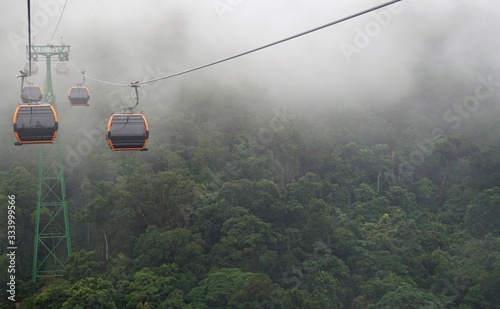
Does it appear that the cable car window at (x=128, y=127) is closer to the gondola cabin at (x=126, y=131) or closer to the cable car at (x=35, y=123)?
the gondola cabin at (x=126, y=131)

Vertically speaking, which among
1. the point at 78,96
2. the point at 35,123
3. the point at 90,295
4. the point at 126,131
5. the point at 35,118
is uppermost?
the point at 78,96

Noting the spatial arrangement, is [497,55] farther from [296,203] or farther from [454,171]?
[296,203]

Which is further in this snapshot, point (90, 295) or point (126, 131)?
point (90, 295)

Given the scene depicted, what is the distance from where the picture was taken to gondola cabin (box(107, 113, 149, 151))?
16172 mm

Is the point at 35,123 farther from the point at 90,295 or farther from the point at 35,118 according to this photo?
the point at 90,295

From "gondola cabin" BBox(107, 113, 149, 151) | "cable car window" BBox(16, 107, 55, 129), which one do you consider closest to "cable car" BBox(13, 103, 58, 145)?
"cable car window" BBox(16, 107, 55, 129)

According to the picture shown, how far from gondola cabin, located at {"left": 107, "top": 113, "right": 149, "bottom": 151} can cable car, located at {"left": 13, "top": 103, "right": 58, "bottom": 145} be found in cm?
120

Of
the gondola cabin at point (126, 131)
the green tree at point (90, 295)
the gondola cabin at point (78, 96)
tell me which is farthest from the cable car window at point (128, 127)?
the green tree at point (90, 295)

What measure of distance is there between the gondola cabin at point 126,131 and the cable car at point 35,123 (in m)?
1.20

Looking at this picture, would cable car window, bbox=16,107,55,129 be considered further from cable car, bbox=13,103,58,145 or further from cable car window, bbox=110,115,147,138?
cable car window, bbox=110,115,147,138

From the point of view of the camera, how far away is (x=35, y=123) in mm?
15805

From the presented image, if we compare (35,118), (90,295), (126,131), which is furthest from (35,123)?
(90,295)

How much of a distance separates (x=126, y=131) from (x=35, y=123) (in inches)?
74.6

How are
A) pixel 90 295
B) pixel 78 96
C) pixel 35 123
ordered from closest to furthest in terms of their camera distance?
pixel 35 123 < pixel 90 295 < pixel 78 96
